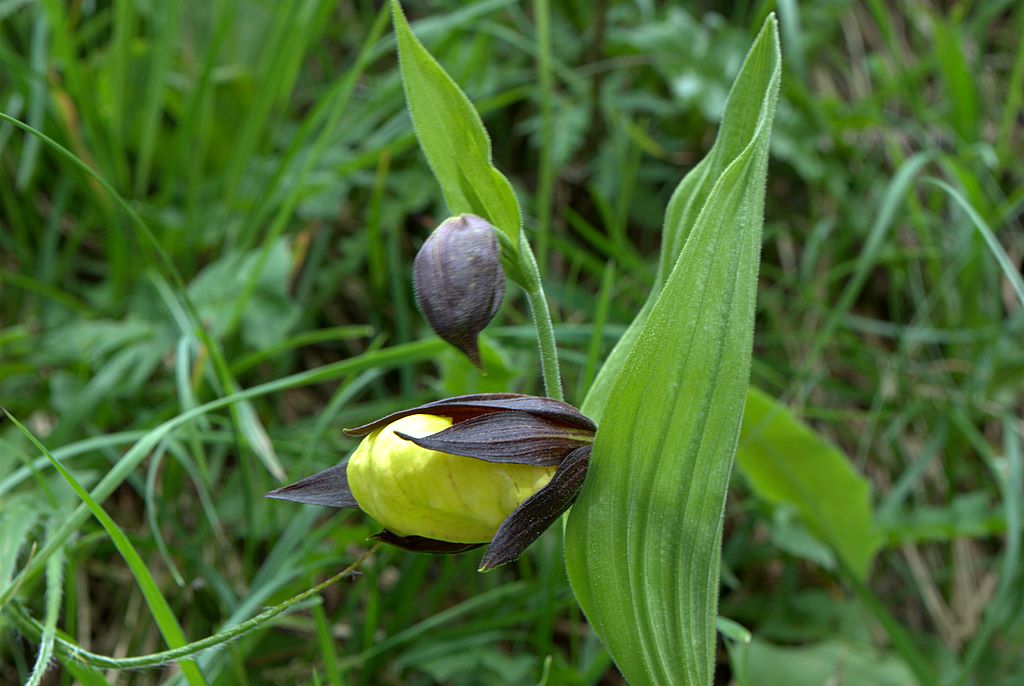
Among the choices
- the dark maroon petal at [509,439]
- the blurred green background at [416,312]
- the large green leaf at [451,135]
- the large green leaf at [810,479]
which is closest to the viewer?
the dark maroon petal at [509,439]

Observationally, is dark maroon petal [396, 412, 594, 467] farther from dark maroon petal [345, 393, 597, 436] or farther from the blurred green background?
the blurred green background

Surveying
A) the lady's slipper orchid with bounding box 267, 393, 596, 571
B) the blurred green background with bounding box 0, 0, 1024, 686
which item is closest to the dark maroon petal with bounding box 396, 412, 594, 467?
the lady's slipper orchid with bounding box 267, 393, 596, 571

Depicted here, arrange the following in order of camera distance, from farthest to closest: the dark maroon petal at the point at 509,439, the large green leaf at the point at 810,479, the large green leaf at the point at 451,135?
the large green leaf at the point at 810,479, the large green leaf at the point at 451,135, the dark maroon petal at the point at 509,439

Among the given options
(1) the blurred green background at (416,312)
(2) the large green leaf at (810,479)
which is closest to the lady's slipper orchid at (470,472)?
(1) the blurred green background at (416,312)

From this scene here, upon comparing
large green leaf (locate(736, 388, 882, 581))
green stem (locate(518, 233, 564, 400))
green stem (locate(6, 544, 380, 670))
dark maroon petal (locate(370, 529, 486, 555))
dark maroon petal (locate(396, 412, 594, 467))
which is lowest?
large green leaf (locate(736, 388, 882, 581))

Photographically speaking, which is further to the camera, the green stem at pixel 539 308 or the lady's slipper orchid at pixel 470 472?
the green stem at pixel 539 308

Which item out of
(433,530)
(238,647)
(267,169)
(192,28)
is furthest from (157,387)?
A: (433,530)

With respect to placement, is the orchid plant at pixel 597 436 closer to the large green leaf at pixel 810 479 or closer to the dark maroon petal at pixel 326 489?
the dark maroon petal at pixel 326 489

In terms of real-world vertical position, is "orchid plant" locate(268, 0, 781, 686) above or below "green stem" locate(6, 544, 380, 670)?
above
